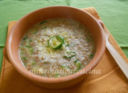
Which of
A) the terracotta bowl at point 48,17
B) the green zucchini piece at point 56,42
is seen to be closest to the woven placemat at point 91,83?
the terracotta bowl at point 48,17

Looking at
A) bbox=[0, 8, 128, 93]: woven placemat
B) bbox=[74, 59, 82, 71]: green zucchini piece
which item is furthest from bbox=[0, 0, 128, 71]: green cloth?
bbox=[74, 59, 82, 71]: green zucchini piece

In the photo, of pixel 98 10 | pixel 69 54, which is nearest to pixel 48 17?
pixel 69 54

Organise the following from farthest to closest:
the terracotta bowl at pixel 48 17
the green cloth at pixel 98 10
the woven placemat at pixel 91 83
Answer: the green cloth at pixel 98 10
the woven placemat at pixel 91 83
the terracotta bowl at pixel 48 17

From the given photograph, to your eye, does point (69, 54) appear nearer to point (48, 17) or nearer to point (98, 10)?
point (48, 17)

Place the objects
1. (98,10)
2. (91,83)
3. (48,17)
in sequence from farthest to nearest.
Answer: (98,10) → (48,17) → (91,83)

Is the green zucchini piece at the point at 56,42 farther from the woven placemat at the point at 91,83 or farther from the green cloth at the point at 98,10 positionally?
the green cloth at the point at 98,10

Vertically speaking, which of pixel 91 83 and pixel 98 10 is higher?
pixel 98 10
